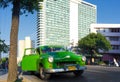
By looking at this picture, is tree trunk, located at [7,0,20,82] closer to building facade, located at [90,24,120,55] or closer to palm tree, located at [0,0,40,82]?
palm tree, located at [0,0,40,82]

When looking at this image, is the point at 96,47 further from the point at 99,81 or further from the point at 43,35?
the point at 99,81

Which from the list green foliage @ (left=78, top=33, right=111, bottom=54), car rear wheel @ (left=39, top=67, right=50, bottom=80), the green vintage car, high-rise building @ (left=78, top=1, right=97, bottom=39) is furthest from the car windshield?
high-rise building @ (left=78, top=1, right=97, bottom=39)

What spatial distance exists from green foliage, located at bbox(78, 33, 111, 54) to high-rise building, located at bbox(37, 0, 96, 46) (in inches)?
1554

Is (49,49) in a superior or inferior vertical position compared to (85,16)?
inferior

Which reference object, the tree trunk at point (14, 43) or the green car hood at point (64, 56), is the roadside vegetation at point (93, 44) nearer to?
the green car hood at point (64, 56)

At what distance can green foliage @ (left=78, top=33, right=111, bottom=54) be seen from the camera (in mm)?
81250

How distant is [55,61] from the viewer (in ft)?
50.2

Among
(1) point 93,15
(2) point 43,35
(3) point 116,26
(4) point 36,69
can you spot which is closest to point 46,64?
(4) point 36,69

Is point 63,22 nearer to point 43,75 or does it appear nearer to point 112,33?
point 112,33

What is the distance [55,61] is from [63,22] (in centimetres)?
12436

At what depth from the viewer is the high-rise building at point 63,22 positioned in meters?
127

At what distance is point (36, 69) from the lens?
1675cm

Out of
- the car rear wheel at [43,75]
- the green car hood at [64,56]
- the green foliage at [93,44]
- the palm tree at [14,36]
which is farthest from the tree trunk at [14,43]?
the green foliage at [93,44]

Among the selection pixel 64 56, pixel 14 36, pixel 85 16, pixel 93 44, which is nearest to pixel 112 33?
pixel 93 44
